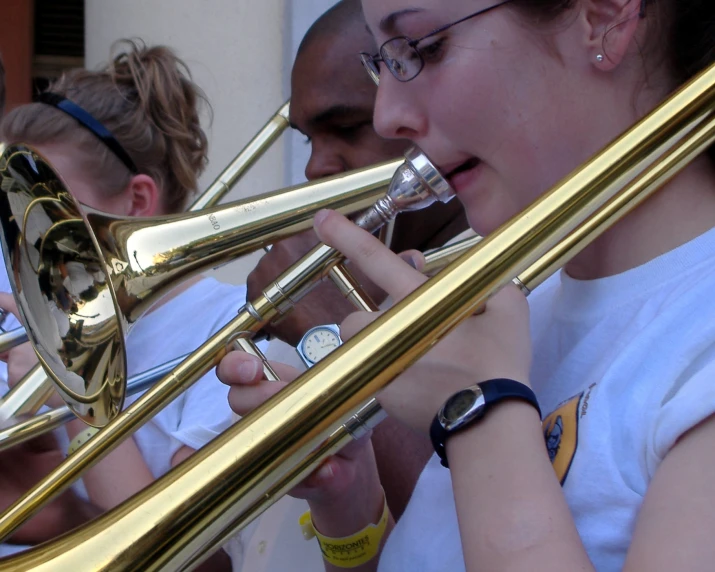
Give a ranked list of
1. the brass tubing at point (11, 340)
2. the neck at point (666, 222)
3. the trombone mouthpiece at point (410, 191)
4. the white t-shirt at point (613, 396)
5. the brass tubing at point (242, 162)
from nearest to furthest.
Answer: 1. the white t-shirt at point (613, 396)
2. the neck at point (666, 222)
3. the trombone mouthpiece at point (410, 191)
4. the brass tubing at point (11, 340)
5. the brass tubing at point (242, 162)

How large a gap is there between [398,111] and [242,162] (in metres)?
1.00

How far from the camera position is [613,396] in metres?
0.73

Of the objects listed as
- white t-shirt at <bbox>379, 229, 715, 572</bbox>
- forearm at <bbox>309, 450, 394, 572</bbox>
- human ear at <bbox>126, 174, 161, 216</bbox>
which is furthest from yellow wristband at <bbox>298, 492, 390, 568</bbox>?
human ear at <bbox>126, 174, 161, 216</bbox>

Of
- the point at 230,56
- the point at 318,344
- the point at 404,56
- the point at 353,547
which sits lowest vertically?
the point at 353,547

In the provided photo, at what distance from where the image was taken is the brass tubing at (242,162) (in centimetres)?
183

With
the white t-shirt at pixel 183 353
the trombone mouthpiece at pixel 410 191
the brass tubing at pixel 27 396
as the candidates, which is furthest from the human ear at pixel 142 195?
the trombone mouthpiece at pixel 410 191

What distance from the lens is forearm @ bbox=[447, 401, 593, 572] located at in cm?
62

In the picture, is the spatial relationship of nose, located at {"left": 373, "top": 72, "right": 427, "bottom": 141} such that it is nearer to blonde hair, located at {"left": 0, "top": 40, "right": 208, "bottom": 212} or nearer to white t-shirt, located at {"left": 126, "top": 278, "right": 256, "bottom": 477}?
white t-shirt, located at {"left": 126, "top": 278, "right": 256, "bottom": 477}

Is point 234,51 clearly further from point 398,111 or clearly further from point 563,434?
point 563,434

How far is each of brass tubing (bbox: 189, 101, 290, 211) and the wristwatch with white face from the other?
780 mm

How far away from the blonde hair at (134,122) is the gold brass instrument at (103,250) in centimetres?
59

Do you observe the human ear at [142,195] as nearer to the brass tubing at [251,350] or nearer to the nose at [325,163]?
the nose at [325,163]

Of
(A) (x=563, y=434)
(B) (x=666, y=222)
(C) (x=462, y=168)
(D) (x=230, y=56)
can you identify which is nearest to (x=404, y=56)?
(C) (x=462, y=168)

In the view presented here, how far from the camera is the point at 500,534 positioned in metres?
0.64
